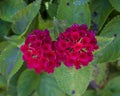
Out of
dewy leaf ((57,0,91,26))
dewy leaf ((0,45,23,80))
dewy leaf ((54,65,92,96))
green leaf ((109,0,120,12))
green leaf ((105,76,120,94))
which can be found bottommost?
green leaf ((105,76,120,94))

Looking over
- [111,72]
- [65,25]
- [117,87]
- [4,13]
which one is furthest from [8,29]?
[111,72]

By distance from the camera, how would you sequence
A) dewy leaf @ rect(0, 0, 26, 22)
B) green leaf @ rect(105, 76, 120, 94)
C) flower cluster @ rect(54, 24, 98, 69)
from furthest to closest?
1. green leaf @ rect(105, 76, 120, 94)
2. dewy leaf @ rect(0, 0, 26, 22)
3. flower cluster @ rect(54, 24, 98, 69)

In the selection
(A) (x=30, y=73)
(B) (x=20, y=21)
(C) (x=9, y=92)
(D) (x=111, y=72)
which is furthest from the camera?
(D) (x=111, y=72)

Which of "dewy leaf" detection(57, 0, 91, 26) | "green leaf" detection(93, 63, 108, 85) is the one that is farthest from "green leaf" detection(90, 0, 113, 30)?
"green leaf" detection(93, 63, 108, 85)

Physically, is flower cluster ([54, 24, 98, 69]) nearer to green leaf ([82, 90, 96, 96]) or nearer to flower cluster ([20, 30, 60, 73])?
flower cluster ([20, 30, 60, 73])

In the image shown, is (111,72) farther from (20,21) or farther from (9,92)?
(20,21)

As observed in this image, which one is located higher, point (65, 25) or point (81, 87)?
point (65, 25)
